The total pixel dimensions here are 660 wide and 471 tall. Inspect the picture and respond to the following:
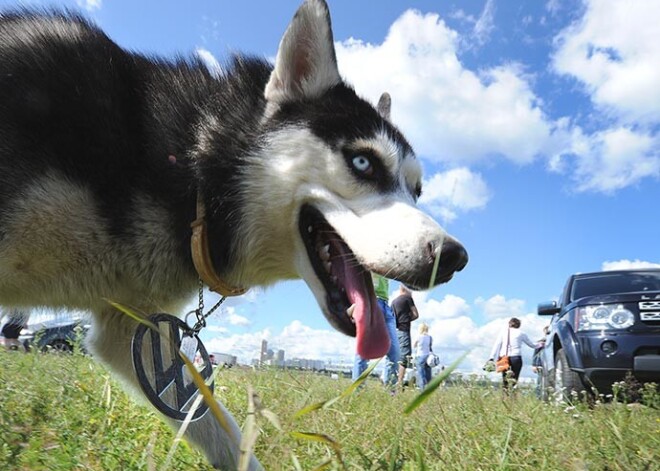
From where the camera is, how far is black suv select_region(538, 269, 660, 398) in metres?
5.58

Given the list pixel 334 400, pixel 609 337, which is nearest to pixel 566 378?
pixel 609 337

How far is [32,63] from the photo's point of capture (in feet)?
7.72

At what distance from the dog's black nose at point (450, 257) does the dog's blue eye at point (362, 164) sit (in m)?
0.54

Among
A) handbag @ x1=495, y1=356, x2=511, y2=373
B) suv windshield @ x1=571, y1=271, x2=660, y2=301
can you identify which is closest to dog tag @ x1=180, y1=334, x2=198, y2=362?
handbag @ x1=495, y1=356, x2=511, y2=373

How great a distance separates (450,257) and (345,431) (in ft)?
3.88

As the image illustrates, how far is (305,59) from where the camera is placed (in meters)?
2.90

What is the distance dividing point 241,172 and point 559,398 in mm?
2988

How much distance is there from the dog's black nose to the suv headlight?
4290 mm

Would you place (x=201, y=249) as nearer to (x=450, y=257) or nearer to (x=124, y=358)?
(x=124, y=358)

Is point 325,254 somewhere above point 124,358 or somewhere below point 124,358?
above

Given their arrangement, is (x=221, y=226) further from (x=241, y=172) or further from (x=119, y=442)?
(x=119, y=442)

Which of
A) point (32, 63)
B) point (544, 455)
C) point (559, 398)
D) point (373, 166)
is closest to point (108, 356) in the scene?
point (32, 63)

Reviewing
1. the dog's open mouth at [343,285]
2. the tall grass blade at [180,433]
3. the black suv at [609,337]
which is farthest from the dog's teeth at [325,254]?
the black suv at [609,337]

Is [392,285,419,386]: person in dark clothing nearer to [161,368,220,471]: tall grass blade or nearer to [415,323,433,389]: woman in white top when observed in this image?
[415,323,433,389]: woman in white top
